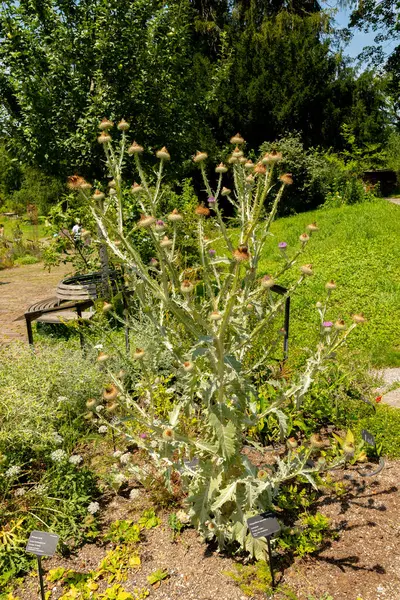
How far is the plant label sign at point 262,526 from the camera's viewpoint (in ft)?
5.93

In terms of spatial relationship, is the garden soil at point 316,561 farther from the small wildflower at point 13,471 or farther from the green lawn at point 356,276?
the green lawn at point 356,276

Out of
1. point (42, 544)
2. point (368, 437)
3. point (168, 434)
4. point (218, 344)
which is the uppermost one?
point (218, 344)

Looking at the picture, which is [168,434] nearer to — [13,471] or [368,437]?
[13,471]

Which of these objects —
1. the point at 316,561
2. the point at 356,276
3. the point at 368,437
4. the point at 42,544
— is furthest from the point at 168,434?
the point at 356,276

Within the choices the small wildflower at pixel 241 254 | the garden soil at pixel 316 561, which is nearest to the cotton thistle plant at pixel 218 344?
the small wildflower at pixel 241 254

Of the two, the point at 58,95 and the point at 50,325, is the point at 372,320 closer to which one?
the point at 50,325

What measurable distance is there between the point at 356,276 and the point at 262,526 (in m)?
5.91

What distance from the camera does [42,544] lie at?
189 cm

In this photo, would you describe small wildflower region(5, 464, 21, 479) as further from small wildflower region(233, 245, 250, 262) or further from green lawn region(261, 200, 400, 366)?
green lawn region(261, 200, 400, 366)

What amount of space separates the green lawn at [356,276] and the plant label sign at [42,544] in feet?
6.44

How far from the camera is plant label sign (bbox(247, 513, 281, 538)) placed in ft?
5.93

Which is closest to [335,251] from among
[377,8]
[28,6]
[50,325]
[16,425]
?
[50,325]

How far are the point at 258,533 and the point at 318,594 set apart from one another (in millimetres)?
480

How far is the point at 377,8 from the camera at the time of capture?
1838cm
